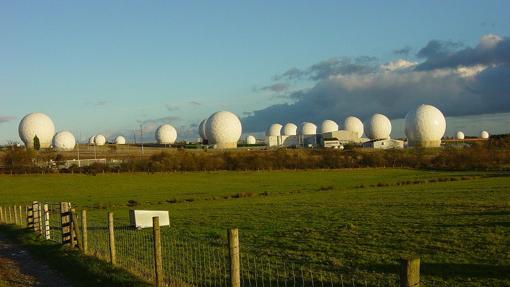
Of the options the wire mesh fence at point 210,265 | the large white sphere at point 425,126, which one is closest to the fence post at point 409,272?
the wire mesh fence at point 210,265

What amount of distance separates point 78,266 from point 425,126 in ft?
327

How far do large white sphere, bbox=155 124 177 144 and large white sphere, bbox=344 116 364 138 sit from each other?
4339cm

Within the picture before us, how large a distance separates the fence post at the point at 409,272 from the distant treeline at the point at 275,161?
6267 cm

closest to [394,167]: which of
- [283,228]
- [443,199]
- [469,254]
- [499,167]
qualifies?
[499,167]

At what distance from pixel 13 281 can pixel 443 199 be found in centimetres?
2370

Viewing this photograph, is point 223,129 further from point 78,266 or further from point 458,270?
point 458,270

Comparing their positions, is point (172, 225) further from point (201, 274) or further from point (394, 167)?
point (394, 167)

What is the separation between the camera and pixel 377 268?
13.1 meters

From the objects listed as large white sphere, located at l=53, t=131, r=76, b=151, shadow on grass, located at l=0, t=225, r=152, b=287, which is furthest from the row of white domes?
shadow on grass, located at l=0, t=225, r=152, b=287

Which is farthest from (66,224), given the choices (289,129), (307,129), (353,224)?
(289,129)

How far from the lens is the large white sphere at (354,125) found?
146875 mm

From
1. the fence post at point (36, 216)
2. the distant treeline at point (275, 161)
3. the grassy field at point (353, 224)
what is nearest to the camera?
the grassy field at point (353, 224)

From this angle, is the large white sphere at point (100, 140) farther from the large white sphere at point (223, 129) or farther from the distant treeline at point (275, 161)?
the distant treeline at point (275, 161)

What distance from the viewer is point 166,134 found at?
14788cm
